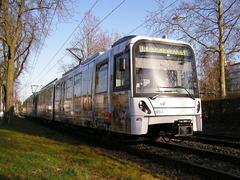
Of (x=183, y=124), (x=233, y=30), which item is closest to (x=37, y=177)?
(x=183, y=124)

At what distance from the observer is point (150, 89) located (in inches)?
404

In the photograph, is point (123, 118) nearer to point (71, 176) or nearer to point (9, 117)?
point (71, 176)

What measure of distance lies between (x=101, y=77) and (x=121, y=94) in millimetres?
2149

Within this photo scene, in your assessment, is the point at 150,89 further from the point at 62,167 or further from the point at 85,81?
the point at 85,81

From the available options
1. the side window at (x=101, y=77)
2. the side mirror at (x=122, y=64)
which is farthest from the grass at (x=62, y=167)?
the side window at (x=101, y=77)

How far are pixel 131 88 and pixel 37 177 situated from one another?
4.32 m

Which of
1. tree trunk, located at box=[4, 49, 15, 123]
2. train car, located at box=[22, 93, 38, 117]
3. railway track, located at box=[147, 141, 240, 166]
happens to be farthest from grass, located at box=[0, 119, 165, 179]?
train car, located at box=[22, 93, 38, 117]

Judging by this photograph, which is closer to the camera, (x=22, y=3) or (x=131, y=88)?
(x=131, y=88)

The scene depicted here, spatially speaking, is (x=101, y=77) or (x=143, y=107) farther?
(x=101, y=77)

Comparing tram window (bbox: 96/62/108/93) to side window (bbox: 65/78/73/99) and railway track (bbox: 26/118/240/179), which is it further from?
side window (bbox: 65/78/73/99)

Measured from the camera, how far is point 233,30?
87.0 feet

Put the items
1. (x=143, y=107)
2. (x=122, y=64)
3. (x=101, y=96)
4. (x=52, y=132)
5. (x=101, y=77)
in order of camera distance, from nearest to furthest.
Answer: (x=143, y=107)
(x=122, y=64)
(x=101, y=96)
(x=101, y=77)
(x=52, y=132)

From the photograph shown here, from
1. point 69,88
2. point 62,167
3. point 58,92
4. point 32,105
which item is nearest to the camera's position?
point 62,167

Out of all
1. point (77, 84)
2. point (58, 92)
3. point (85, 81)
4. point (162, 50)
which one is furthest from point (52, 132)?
point (162, 50)
